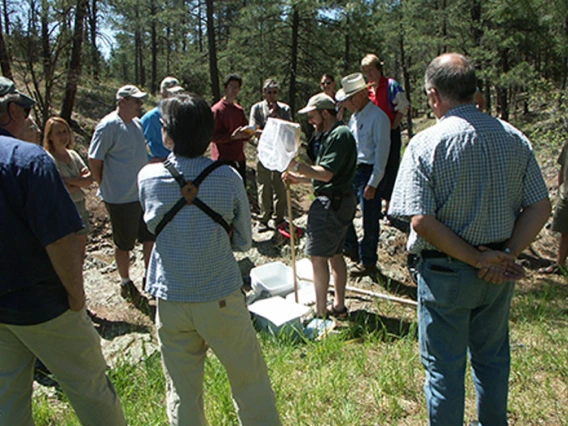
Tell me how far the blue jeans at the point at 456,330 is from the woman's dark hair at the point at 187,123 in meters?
1.15

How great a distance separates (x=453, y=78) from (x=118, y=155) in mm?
3228

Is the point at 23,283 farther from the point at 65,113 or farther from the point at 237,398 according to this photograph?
the point at 65,113

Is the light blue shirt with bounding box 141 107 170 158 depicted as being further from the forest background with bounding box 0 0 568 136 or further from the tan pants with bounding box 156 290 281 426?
the forest background with bounding box 0 0 568 136

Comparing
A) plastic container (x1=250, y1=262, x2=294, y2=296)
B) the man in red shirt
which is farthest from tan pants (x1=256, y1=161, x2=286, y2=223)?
plastic container (x1=250, y1=262, x2=294, y2=296)

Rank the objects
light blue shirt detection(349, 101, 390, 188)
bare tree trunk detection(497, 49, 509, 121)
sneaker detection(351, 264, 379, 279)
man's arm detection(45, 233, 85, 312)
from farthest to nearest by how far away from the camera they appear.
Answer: bare tree trunk detection(497, 49, 509, 121) < sneaker detection(351, 264, 379, 279) < light blue shirt detection(349, 101, 390, 188) < man's arm detection(45, 233, 85, 312)

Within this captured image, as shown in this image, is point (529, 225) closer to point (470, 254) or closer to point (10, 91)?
point (470, 254)

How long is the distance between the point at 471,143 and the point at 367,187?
2578 mm

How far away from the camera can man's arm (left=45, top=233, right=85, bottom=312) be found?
1892 mm

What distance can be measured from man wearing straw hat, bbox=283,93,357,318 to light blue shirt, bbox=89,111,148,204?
154 cm

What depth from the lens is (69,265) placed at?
1.94m

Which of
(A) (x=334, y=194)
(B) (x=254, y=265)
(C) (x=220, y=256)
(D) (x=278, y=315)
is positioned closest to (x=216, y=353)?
(C) (x=220, y=256)

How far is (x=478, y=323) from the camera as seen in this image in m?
2.11

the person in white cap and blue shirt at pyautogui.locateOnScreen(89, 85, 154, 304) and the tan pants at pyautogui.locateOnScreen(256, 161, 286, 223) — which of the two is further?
the tan pants at pyautogui.locateOnScreen(256, 161, 286, 223)

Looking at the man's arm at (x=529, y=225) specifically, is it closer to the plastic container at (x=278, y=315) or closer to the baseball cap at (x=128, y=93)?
the plastic container at (x=278, y=315)
